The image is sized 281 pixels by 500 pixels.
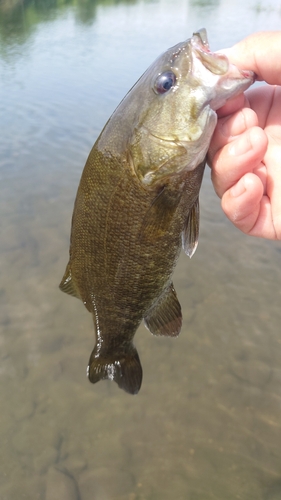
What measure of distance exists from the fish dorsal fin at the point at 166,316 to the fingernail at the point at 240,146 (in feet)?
2.73

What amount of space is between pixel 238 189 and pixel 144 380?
2.87 meters

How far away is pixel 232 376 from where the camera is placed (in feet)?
13.7

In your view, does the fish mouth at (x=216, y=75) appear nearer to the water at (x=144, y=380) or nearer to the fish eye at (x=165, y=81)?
the fish eye at (x=165, y=81)

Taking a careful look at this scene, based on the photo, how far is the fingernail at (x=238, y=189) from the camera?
75.5 inches

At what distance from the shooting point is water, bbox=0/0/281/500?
11.4 ft

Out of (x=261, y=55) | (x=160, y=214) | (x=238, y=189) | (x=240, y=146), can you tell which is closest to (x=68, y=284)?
(x=160, y=214)

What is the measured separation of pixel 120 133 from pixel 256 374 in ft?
10.8

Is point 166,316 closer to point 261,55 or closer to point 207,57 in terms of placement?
point 207,57

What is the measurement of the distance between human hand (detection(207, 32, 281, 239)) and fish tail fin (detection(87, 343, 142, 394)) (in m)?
1.08

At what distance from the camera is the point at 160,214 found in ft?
5.85

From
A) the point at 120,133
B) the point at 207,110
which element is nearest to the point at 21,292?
the point at 120,133

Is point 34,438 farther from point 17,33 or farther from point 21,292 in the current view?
point 17,33

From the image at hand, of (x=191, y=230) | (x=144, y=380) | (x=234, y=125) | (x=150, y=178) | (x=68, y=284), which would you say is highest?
(x=234, y=125)

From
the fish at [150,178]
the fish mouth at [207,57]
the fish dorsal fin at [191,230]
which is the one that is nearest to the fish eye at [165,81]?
the fish at [150,178]
